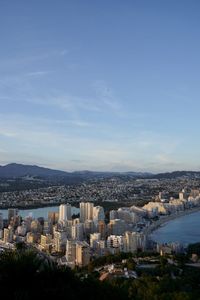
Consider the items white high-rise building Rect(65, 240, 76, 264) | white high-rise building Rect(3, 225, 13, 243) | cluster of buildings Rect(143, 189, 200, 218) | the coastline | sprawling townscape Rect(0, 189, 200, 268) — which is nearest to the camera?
white high-rise building Rect(65, 240, 76, 264)

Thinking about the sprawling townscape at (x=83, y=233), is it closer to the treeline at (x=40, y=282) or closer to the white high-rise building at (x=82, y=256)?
the white high-rise building at (x=82, y=256)

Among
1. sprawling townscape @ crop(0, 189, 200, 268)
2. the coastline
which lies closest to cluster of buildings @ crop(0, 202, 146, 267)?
sprawling townscape @ crop(0, 189, 200, 268)

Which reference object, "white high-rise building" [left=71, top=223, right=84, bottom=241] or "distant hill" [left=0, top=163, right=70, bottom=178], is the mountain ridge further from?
"white high-rise building" [left=71, top=223, right=84, bottom=241]

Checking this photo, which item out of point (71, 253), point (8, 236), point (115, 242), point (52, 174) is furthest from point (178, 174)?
point (71, 253)

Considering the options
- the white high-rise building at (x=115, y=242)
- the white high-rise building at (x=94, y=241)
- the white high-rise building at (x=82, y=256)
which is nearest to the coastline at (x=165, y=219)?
the white high-rise building at (x=94, y=241)

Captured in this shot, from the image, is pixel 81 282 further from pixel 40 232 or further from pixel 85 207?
pixel 85 207

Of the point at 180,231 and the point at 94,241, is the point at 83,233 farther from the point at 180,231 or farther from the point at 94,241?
the point at 180,231

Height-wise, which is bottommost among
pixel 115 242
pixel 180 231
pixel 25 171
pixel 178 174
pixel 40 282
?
pixel 180 231
